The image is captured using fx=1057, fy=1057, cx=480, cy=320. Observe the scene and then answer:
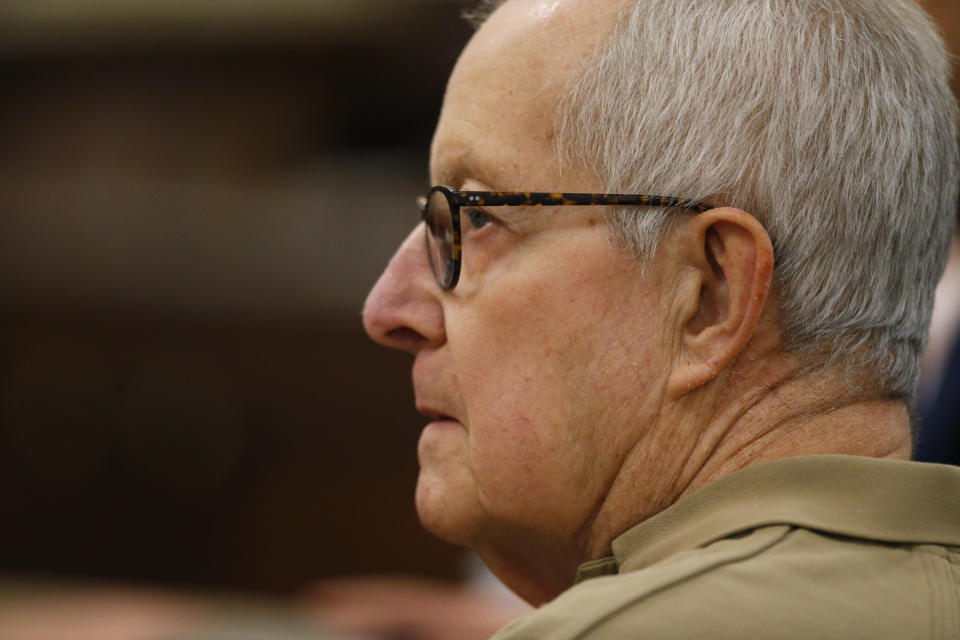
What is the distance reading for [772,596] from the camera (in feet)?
3.01

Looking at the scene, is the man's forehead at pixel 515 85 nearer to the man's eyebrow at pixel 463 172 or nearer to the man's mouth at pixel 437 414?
the man's eyebrow at pixel 463 172

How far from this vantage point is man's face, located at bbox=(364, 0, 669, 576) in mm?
1194

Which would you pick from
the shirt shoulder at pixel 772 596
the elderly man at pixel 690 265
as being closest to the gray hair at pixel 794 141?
the elderly man at pixel 690 265

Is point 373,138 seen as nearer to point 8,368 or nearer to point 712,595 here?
point 8,368

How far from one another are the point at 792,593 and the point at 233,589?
184 inches

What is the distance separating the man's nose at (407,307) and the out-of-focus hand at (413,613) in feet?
4.59

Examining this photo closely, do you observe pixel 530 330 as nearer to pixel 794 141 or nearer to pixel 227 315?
pixel 794 141

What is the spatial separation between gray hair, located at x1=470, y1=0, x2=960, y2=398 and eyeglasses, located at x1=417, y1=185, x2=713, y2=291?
16 millimetres

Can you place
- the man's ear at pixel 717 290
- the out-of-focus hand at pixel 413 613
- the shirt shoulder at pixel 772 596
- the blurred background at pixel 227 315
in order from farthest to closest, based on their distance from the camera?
1. the blurred background at pixel 227 315
2. the out-of-focus hand at pixel 413 613
3. the man's ear at pixel 717 290
4. the shirt shoulder at pixel 772 596

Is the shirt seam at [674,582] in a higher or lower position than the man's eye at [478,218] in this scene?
lower

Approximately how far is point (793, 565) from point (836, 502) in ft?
Answer: 0.40

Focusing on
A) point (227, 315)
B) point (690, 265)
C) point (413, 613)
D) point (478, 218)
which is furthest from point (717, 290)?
point (227, 315)

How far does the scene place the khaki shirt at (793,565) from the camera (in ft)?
2.98

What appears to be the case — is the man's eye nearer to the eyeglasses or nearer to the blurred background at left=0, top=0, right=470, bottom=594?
the eyeglasses
